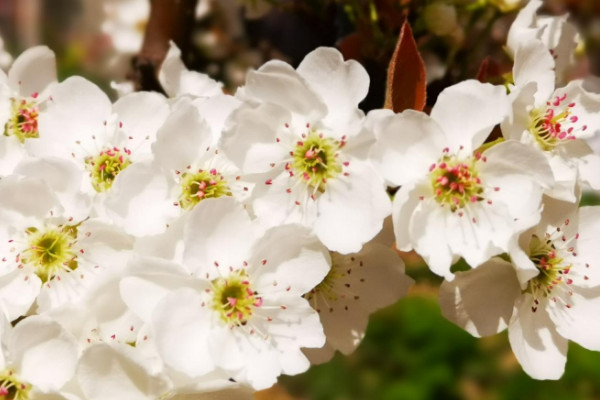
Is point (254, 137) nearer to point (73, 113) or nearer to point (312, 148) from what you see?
point (312, 148)

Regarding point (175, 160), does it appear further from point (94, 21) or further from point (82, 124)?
point (94, 21)

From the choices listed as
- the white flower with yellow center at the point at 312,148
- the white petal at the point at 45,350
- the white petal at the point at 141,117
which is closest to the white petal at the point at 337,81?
the white flower with yellow center at the point at 312,148

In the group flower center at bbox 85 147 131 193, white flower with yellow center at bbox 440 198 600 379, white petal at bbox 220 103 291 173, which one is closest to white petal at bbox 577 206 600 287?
white flower with yellow center at bbox 440 198 600 379

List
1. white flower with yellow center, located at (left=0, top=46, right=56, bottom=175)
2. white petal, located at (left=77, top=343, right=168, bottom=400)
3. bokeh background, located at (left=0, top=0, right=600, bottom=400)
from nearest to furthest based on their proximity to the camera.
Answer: white petal, located at (left=77, top=343, right=168, bottom=400)
white flower with yellow center, located at (left=0, top=46, right=56, bottom=175)
bokeh background, located at (left=0, top=0, right=600, bottom=400)

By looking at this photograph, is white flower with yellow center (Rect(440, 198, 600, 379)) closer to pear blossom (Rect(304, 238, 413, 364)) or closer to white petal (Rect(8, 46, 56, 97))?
pear blossom (Rect(304, 238, 413, 364))

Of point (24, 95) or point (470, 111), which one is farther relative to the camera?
point (24, 95)

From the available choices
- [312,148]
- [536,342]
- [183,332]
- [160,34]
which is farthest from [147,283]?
[160,34]

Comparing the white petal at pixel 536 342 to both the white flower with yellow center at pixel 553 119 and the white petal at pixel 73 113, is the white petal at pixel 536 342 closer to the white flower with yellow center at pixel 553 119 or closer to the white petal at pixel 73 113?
the white flower with yellow center at pixel 553 119
